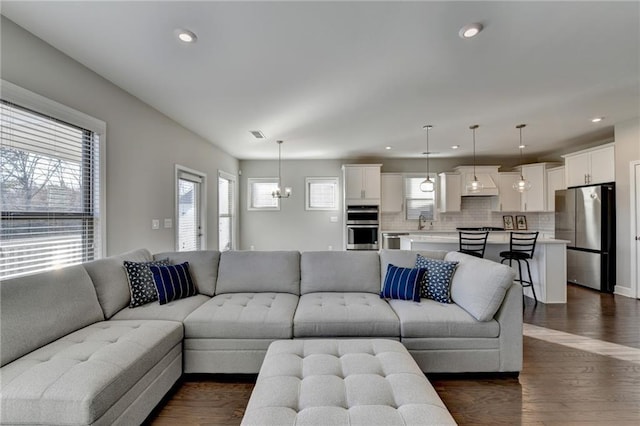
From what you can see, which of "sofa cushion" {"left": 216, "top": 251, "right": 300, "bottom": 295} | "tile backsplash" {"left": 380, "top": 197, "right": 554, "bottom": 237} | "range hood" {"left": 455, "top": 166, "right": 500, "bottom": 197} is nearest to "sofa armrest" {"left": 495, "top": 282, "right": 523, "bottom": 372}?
"sofa cushion" {"left": 216, "top": 251, "right": 300, "bottom": 295}

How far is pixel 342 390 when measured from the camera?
130 centimetres

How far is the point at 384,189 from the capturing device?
21.4 feet

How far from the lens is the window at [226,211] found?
230 inches

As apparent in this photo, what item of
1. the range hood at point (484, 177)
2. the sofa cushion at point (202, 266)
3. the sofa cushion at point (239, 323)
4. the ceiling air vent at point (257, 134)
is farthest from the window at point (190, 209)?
the range hood at point (484, 177)

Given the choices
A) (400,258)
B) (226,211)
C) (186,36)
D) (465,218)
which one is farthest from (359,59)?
(465,218)

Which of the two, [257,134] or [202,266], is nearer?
[202,266]

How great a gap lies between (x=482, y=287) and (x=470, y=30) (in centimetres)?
190

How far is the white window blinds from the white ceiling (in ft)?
2.30

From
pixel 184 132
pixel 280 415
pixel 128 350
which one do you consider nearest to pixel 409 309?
pixel 280 415

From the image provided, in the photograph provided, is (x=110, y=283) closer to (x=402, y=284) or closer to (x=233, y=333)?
(x=233, y=333)

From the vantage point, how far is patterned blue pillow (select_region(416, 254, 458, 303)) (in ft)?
8.09

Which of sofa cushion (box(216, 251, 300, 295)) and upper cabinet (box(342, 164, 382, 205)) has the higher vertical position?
upper cabinet (box(342, 164, 382, 205))

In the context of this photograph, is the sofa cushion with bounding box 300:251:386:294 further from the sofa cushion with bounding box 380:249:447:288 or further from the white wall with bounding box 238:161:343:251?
the white wall with bounding box 238:161:343:251

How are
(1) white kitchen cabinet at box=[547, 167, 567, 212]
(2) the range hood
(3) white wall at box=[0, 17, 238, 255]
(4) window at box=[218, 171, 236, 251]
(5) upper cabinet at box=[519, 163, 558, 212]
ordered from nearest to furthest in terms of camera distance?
(3) white wall at box=[0, 17, 238, 255]
(1) white kitchen cabinet at box=[547, 167, 567, 212]
(4) window at box=[218, 171, 236, 251]
(5) upper cabinet at box=[519, 163, 558, 212]
(2) the range hood
